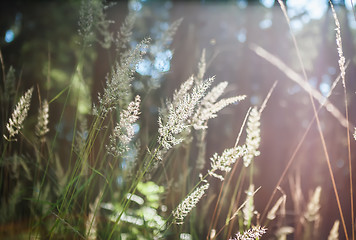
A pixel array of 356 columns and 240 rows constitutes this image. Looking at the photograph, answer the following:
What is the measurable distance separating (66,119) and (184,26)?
124 inches

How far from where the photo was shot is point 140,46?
88 centimetres

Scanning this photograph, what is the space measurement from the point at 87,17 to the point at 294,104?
772 cm

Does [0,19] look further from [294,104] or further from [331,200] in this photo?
[294,104]

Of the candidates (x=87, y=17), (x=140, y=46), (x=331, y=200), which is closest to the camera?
(x=140, y=46)

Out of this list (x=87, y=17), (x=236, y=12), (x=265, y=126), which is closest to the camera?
(x=87, y=17)

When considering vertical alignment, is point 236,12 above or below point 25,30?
above

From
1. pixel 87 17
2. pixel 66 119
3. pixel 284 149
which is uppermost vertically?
pixel 87 17

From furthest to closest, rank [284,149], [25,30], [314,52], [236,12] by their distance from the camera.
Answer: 1. [314,52]
2. [236,12]
3. [284,149]
4. [25,30]

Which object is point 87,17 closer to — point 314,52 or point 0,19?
point 0,19

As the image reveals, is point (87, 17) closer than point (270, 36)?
Yes

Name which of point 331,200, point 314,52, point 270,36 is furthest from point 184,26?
point 314,52

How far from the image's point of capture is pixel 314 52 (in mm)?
9648

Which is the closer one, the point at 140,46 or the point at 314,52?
the point at 140,46

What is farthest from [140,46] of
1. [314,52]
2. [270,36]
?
[314,52]
